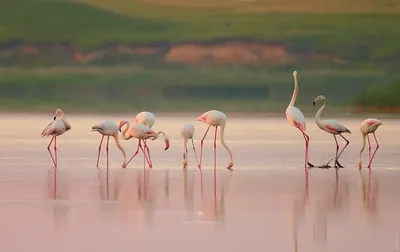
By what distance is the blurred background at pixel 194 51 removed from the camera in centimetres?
4072

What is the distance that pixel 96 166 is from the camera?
11.7 metres

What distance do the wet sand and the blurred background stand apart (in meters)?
26.9

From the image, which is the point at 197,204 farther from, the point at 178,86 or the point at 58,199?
the point at 178,86

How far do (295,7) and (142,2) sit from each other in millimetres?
5779

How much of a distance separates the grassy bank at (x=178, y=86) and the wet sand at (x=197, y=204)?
25.7m

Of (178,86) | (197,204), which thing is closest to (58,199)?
(197,204)

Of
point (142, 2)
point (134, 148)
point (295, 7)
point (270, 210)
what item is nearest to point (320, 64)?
point (295, 7)

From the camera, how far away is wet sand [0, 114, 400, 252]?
675cm

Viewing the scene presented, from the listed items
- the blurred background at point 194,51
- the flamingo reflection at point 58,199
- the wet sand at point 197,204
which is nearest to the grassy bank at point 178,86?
the blurred background at point 194,51

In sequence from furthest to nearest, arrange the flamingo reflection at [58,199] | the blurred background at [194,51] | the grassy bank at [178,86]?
1. the blurred background at [194,51]
2. the grassy bank at [178,86]
3. the flamingo reflection at [58,199]

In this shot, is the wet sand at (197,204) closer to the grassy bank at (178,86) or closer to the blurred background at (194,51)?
the grassy bank at (178,86)

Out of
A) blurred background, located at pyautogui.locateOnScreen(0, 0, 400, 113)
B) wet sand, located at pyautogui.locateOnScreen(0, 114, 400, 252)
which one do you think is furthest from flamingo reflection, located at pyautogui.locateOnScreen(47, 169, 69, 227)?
blurred background, located at pyautogui.locateOnScreen(0, 0, 400, 113)

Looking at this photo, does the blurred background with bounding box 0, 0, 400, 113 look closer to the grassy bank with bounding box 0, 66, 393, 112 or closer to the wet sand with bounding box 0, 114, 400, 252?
the grassy bank with bounding box 0, 66, 393, 112

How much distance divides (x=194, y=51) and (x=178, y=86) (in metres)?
1.39
